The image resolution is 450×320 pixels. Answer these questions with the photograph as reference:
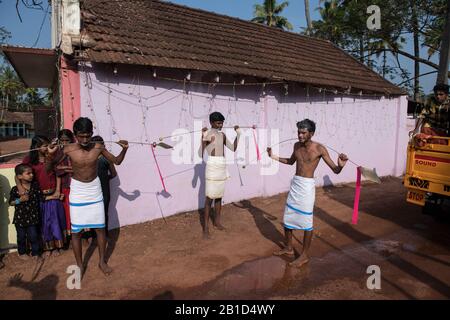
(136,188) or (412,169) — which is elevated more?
(412,169)

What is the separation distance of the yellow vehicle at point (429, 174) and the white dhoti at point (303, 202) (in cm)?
239

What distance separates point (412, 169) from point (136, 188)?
16.1 feet

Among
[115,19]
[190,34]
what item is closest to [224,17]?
[190,34]

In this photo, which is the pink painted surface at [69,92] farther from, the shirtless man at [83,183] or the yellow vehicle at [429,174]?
the yellow vehicle at [429,174]

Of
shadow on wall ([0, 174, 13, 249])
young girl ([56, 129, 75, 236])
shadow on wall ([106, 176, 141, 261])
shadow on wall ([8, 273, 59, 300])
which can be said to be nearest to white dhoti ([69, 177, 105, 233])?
shadow on wall ([8, 273, 59, 300])

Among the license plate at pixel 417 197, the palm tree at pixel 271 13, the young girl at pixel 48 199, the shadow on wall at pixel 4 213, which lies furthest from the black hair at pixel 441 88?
the palm tree at pixel 271 13

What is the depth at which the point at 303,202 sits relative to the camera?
428 cm

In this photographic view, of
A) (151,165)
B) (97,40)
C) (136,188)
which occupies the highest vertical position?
(97,40)

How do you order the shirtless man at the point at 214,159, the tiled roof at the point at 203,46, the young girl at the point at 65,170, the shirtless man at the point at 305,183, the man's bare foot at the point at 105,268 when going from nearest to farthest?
the man's bare foot at the point at 105,268 < the shirtless man at the point at 305,183 < the young girl at the point at 65,170 < the shirtless man at the point at 214,159 < the tiled roof at the point at 203,46

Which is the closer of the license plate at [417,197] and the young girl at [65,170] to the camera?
the young girl at [65,170]

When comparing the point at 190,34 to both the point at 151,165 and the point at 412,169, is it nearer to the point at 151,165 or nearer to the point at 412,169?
the point at 151,165

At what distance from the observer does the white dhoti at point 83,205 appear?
3.81 meters
